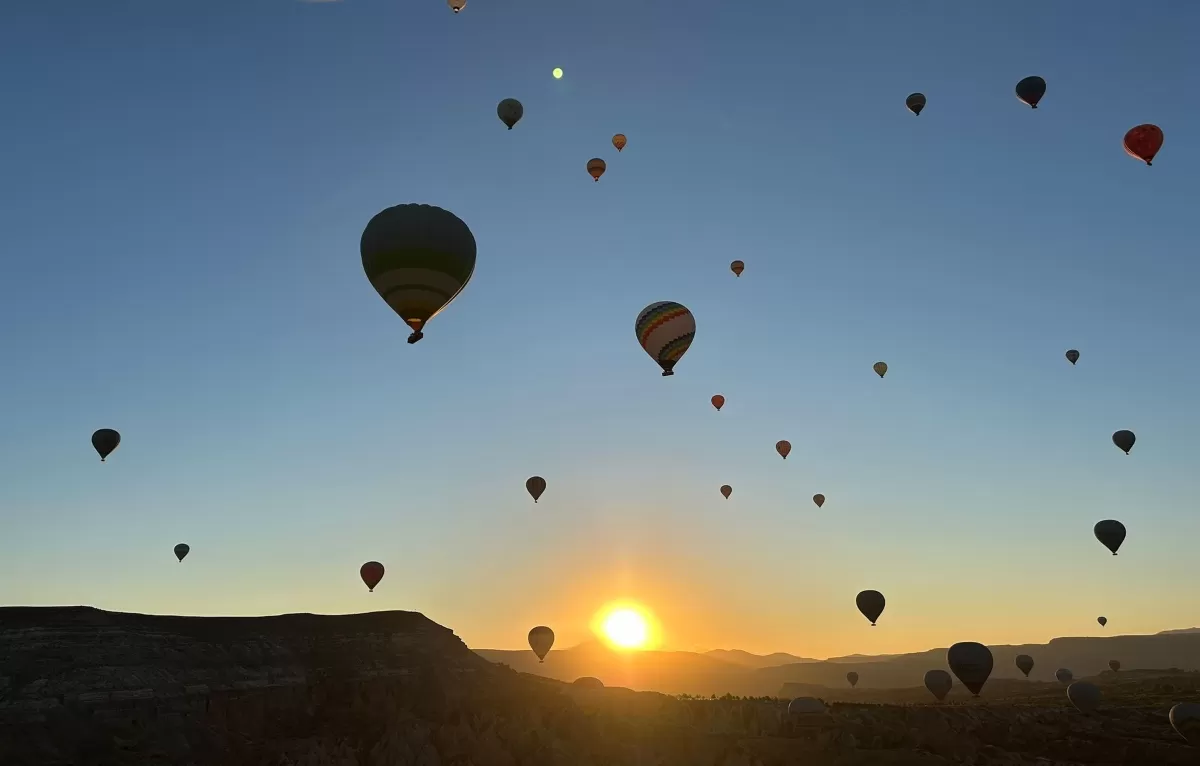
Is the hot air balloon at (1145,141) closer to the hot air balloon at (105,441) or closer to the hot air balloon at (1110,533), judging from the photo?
the hot air balloon at (1110,533)

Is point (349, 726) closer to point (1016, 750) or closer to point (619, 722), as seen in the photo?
point (619, 722)

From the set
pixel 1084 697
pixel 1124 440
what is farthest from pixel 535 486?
pixel 1124 440

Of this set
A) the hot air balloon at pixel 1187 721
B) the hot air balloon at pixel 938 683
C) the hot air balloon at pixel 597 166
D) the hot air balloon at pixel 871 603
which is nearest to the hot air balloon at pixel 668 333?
the hot air balloon at pixel 597 166

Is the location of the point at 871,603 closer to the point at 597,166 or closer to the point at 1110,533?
the point at 1110,533

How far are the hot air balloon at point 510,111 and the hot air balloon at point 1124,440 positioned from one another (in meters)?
51.5

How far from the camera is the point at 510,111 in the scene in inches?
1868

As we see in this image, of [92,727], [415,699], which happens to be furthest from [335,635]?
[92,727]

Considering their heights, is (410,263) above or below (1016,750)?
above

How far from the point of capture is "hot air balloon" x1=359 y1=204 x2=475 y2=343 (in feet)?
99.7

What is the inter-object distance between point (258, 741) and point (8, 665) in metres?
9.80

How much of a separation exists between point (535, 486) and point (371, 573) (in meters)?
12.3

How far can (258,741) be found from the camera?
29922 millimetres

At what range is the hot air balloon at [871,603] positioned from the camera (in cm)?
5744

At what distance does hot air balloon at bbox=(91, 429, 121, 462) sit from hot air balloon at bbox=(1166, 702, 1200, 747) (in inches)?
2569
